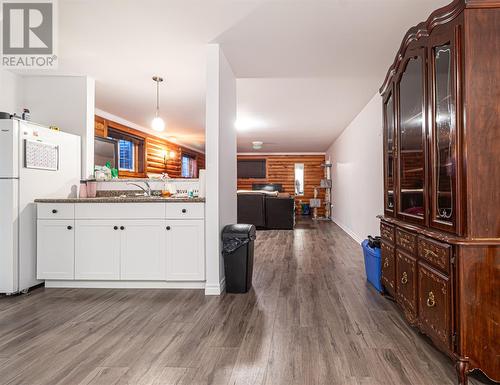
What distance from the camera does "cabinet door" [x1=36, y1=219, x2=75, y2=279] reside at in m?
3.37

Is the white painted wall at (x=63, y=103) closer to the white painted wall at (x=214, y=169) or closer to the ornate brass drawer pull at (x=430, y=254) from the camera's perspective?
the white painted wall at (x=214, y=169)

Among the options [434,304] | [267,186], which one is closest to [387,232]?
[434,304]

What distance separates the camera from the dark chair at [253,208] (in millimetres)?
8367

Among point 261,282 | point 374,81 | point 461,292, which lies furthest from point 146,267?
point 374,81

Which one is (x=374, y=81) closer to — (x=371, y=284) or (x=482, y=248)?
(x=371, y=284)

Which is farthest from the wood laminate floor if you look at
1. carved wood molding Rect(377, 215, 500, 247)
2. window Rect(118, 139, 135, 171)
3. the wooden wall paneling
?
window Rect(118, 139, 135, 171)

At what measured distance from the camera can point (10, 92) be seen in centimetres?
392

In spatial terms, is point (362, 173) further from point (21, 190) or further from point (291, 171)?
point (291, 171)

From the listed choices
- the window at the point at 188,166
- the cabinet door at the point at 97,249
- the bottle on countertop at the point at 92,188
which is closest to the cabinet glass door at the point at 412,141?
the cabinet door at the point at 97,249

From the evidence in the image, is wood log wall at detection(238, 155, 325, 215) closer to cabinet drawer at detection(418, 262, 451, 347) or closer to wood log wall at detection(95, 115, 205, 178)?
wood log wall at detection(95, 115, 205, 178)

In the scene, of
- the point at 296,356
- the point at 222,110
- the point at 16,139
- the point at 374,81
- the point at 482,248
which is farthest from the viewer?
the point at 374,81

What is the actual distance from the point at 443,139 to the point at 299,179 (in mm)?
10859

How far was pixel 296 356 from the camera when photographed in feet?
6.51

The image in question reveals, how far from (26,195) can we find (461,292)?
3879 millimetres
